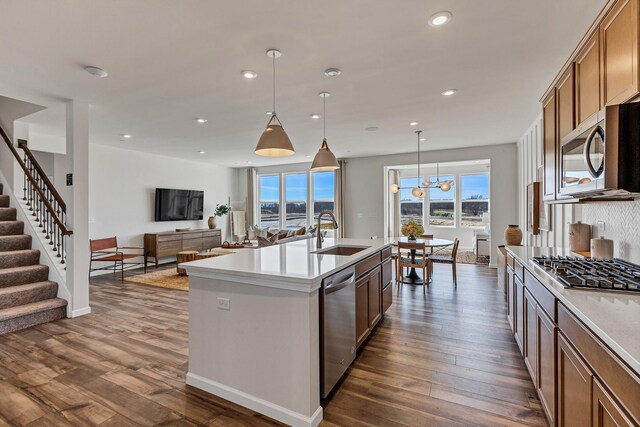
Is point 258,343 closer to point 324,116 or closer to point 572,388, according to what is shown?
point 572,388

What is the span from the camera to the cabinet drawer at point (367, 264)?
2693 mm

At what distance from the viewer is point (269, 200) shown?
32.3 feet

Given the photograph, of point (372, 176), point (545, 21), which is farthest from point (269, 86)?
point (372, 176)

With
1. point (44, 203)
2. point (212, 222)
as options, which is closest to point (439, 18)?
point (44, 203)

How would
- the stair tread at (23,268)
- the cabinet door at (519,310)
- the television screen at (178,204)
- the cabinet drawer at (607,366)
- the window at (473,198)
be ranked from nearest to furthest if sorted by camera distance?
the cabinet drawer at (607,366)
the cabinet door at (519,310)
the stair tread at (23,268)
the television screen at (178,204)
the window at (473,198)

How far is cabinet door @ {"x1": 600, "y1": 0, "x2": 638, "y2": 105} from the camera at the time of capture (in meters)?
1.55

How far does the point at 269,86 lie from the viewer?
3.37 m

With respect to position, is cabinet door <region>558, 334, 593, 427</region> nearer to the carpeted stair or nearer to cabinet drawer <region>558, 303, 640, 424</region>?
cabinet drawer <region>558, 303, 640, 424</region>

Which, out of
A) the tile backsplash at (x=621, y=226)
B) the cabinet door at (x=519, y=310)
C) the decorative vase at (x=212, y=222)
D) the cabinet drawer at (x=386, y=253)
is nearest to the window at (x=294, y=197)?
the decorative vase at (x=212, y=222)

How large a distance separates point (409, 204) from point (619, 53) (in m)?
8.69

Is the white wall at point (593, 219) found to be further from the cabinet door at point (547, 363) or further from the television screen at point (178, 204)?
the television screen at point (178, 204)

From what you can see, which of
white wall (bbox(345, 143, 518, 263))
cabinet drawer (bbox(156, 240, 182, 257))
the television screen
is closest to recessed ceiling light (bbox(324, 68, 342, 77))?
white wall (bbox(345, 143, 518, 263))

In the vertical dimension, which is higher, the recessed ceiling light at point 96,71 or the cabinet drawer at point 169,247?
the recessed ceiling light at point 96,71

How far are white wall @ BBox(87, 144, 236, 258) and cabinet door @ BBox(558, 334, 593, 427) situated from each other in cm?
743
